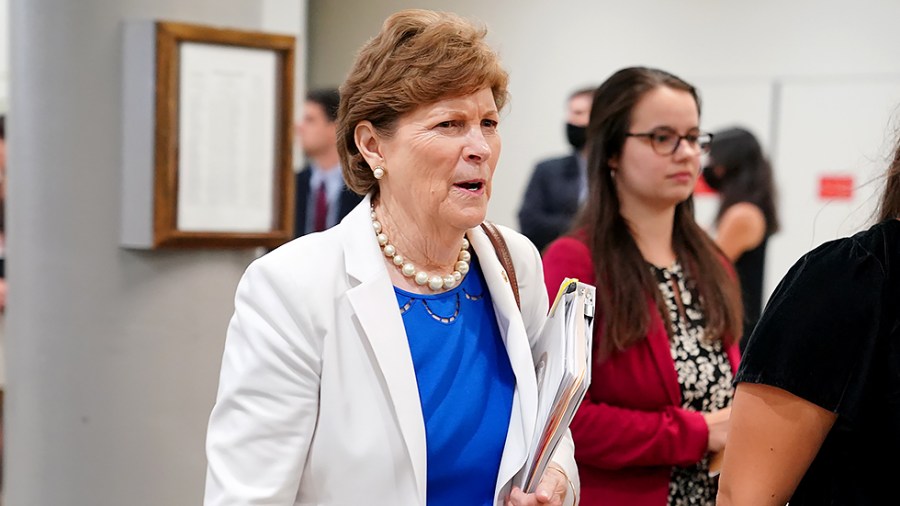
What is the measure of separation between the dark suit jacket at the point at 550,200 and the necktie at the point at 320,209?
40.0 inches

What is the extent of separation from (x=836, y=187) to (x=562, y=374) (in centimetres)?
569

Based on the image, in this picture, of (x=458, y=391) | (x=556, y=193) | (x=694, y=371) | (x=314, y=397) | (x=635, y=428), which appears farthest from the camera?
(x=556, y=193)

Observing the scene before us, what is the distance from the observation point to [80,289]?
334 centimetres

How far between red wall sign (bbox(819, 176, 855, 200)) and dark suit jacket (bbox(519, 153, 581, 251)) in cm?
208

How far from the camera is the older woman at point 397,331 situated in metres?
1.79

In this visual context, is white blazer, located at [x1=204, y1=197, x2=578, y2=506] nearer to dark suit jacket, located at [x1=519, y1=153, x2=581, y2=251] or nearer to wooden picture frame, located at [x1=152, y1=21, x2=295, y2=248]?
wooden picture frame, located at [x1=152, y1=21, x2=295, y2=248]

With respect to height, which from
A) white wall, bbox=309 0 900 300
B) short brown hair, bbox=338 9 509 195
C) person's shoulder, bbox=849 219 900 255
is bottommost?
person's shoulder, bbox=849 219 900 255

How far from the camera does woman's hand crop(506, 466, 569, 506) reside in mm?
1903

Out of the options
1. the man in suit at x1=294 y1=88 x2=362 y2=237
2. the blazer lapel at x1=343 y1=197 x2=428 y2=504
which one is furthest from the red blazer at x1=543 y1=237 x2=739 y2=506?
the man in suit at x1=294 y1=88 x2=362 y2=237

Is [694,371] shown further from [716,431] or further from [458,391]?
[458,391]

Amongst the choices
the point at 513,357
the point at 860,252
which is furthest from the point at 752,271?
the point at 860,252

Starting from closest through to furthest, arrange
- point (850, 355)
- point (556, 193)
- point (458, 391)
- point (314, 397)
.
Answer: point (850, 355) → point (314, 397) → point (458, 391) → point (556, 193)

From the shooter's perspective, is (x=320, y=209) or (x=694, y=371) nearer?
(x=694, y=371)

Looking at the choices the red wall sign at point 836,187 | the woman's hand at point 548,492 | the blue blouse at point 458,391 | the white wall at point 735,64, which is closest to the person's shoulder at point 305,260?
the blue blouse at point 458,391
